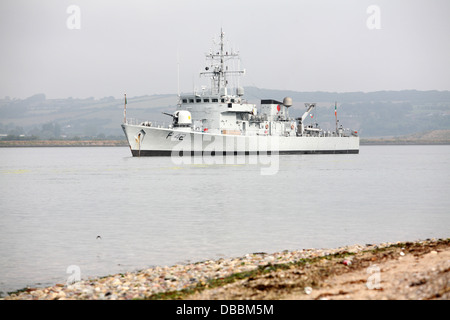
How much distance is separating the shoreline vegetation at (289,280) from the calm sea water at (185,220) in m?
1.51

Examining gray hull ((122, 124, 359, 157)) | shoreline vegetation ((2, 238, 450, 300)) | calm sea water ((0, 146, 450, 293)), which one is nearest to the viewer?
shoreline vegetation ((2, 238, 450, 300))

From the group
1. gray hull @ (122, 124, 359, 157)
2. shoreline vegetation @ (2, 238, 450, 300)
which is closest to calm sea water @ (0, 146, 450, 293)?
shoreline vegetation @ (2, 238, 450, 300)

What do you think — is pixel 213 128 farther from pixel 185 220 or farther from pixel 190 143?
pixel 185 220

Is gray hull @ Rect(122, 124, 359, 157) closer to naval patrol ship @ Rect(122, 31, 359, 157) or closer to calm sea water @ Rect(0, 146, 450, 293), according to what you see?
naval patrol ship @ Rect(122, 31, 359, 157)

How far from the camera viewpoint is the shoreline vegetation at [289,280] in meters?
9.22

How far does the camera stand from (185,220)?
22.1m

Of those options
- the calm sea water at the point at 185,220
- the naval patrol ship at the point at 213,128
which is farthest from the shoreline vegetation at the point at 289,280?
the naval patrol ship at the point at 213,128

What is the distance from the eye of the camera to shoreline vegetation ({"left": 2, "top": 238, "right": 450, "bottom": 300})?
9.22 meters

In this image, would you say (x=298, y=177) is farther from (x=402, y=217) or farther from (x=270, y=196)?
(x=402, y=217)

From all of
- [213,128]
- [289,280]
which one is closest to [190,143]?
[213,128]

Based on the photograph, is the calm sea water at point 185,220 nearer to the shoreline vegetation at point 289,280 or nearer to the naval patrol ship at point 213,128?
the shoreline vegetation at point 289,280

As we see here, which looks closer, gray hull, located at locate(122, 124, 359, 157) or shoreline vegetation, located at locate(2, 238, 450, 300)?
shoreline vegetation, located at locate(2, 238, 450, 300)

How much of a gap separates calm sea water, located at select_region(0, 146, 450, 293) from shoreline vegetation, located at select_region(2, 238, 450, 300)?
151cm
